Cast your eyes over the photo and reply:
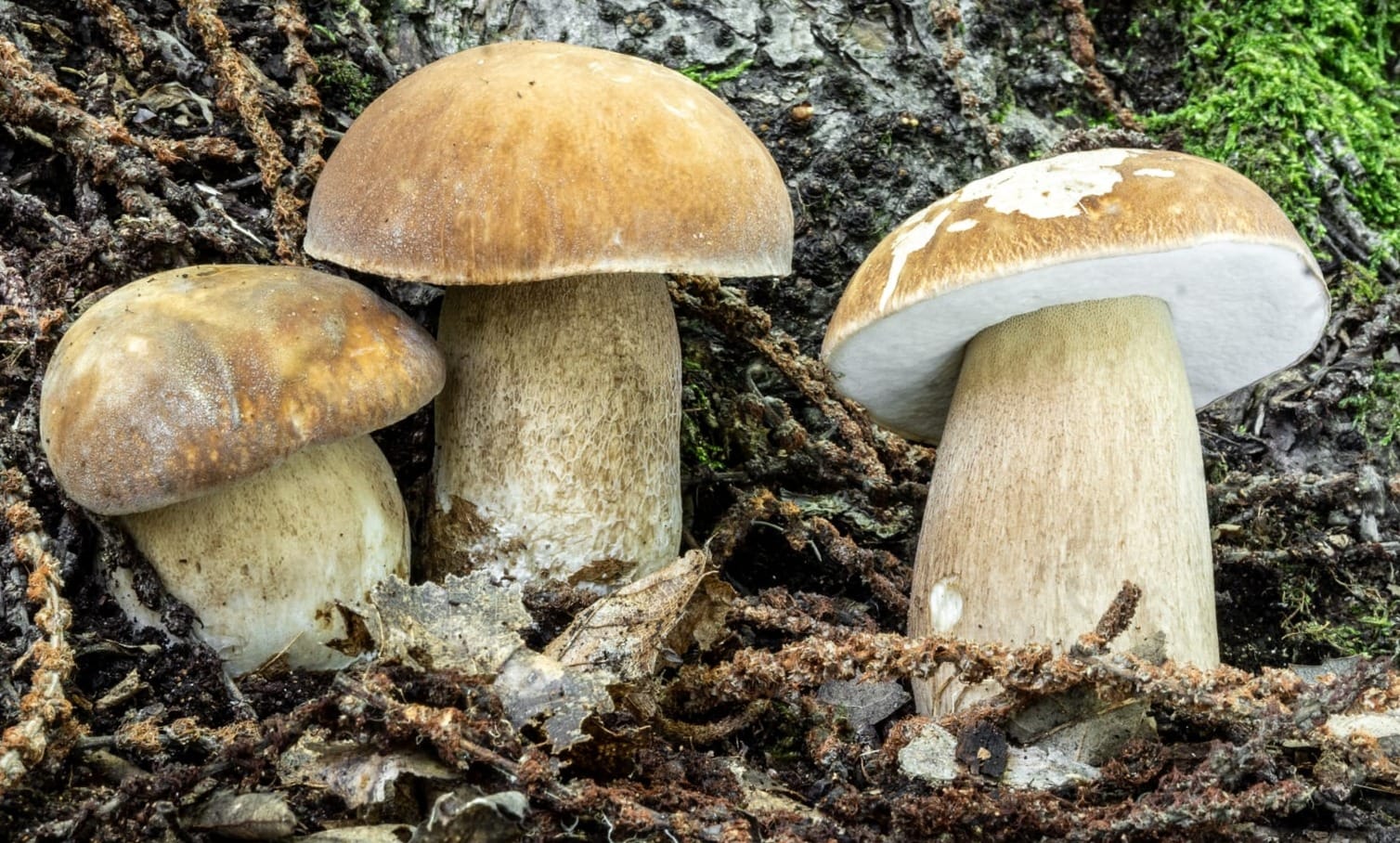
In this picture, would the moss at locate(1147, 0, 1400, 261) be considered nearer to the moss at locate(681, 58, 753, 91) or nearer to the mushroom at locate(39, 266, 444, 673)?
the moss at locate(681, 58, 753, 91)

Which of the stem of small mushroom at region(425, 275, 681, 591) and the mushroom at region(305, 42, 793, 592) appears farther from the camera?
the stem of small mushroom at region(425, 275, 681, 591)

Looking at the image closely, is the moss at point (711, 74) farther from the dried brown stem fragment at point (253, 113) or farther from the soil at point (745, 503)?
the dried brown stem fragment at point (253, 113)

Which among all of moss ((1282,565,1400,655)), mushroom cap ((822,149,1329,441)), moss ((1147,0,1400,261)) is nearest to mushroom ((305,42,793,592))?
mushroom cap ((822,149,1329,441))

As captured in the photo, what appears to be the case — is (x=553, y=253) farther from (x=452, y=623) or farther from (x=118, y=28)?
(x=118, y=28)

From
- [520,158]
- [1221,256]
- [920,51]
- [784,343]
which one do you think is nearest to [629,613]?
[520,158]

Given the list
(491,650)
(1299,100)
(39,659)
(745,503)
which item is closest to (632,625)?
(491,650)

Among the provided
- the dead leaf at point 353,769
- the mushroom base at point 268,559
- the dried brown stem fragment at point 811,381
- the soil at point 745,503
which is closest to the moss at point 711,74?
the soil at point 745,503

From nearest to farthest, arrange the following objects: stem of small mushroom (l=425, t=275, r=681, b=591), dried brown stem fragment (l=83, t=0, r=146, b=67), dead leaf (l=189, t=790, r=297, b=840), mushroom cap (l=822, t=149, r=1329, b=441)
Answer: dead leaf (l=189, t=790, r=297, b=840), mushroom cap (l=822, t=149, r=1329, b=441), stem of small mushroom (l=425, t=275, r=681, b=591), dried brown stem fragment (l=83, t=0, r=146, b=67)
